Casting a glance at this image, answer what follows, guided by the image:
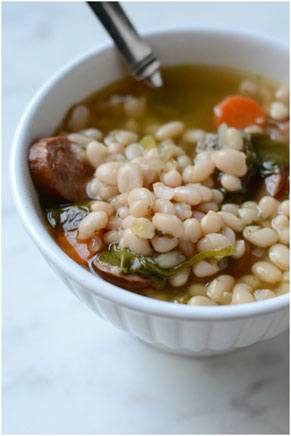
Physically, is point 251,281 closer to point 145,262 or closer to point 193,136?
point 145,262

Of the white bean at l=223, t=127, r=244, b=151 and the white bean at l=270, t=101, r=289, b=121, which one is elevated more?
the white bean at l=223, t=127, r=244, b=151

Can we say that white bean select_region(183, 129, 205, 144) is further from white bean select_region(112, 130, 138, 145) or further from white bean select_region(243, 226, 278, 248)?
white bean select_region(243, 226, 278, 248)

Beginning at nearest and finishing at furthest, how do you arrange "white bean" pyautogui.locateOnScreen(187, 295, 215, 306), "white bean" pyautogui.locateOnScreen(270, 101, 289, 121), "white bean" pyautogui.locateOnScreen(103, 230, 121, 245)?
"white bean" pyautogui.locateOnScreen(187, 295, 215, 306)
"white bean" pyautogui.locateOnScreen(103, 230, 121, 245)
"white bean" pyautogui.locateOnScreen(270, 101, 289, 121)

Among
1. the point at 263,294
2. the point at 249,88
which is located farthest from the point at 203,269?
the point at 249,88

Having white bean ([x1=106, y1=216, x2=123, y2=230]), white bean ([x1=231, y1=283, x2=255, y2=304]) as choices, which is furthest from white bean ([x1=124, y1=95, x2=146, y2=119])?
white bean ([x1=231, y1=283, x2=255, y2=304])

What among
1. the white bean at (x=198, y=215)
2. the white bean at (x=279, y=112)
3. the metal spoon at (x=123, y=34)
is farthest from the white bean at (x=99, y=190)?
the white bean at (x=279, y=112)

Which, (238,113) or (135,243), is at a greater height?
(135,243)

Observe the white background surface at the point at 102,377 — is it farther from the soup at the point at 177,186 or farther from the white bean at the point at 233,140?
the white bean at the point at 233,140
